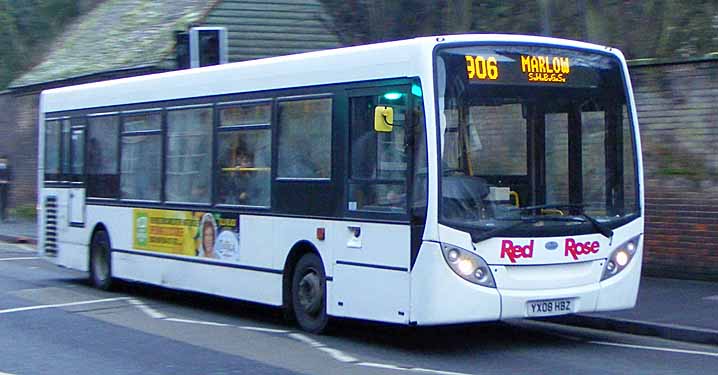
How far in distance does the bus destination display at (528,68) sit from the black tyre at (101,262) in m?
7.18

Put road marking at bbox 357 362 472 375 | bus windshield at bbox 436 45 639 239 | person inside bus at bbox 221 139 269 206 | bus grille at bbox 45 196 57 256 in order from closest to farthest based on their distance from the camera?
road marking at bbox 357 362 472 375 → bus windshield at bbox 436 45 639 239 → person inside bus at bbox 221 139 269 206 → bus grille at bbox 45 196 57 256

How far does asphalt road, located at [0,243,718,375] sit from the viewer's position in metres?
10.1

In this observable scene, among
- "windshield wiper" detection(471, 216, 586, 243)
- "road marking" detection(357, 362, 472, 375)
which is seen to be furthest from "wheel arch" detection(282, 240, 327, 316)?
"windshield wiper" detection(471, 216, 586, 243)

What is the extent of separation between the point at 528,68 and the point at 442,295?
233 cm

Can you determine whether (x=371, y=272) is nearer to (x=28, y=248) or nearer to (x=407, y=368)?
(x=407, y=368)

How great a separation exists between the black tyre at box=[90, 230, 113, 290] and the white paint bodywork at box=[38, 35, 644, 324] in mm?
2450

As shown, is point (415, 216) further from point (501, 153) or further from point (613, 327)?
point (613, 327)

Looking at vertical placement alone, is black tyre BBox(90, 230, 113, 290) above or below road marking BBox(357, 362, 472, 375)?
above

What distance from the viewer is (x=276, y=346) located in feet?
37.1

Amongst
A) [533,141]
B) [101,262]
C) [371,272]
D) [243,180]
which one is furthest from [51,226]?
[533,141]

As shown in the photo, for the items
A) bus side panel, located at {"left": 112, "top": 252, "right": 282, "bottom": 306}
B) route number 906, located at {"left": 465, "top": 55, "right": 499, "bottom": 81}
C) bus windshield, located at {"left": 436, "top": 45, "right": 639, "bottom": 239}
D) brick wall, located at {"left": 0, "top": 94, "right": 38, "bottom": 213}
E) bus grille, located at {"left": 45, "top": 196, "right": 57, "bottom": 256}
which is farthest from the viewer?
brick wall, located at {"left": 0, "top": 94, "right": 38, "bottom": 213}

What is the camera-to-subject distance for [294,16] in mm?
29031

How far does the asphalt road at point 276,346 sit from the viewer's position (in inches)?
399

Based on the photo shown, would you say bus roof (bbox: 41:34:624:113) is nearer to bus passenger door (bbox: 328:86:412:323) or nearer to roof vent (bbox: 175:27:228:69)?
bus passenger door (bbox: 328:86:412:323)
